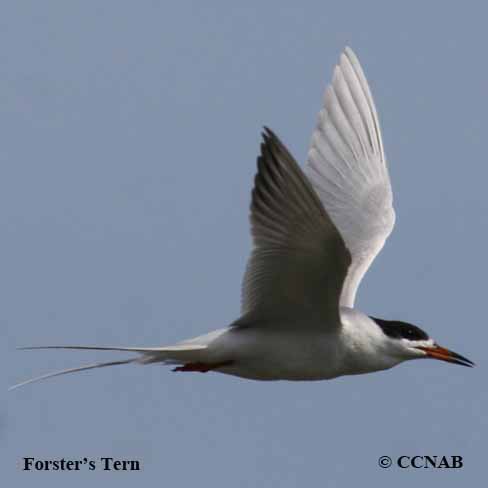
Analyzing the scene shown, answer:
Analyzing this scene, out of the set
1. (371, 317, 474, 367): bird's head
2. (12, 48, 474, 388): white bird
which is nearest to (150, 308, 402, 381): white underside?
(12, 48, 474, 388): white bird

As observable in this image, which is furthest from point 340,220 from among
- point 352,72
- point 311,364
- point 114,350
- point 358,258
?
point 114,350

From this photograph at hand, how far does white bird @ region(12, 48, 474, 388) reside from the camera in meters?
8.80

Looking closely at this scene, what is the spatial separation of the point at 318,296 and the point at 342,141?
2.87m

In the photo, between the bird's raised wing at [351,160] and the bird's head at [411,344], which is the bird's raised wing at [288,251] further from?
the bird's raised wing at [351,160]

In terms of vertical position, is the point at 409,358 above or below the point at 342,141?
below

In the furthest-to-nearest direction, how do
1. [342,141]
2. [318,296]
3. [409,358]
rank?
[342,141], [409,358], [318,296]

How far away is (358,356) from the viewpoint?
9891 mm

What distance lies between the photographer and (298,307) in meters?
9.59

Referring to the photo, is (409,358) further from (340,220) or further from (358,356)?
(340,220)

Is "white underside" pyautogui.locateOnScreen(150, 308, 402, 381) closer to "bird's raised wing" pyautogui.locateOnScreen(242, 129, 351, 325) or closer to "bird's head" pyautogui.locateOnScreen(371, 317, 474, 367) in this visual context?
"bird's raised wing" pyautogui.locateOnScreen(242, 129, 351, 325)

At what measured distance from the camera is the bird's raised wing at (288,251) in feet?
28.6

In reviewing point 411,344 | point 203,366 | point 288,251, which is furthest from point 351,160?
point 288,251

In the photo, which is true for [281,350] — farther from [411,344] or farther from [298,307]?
[411,344]

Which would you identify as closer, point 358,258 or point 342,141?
point 358,258
